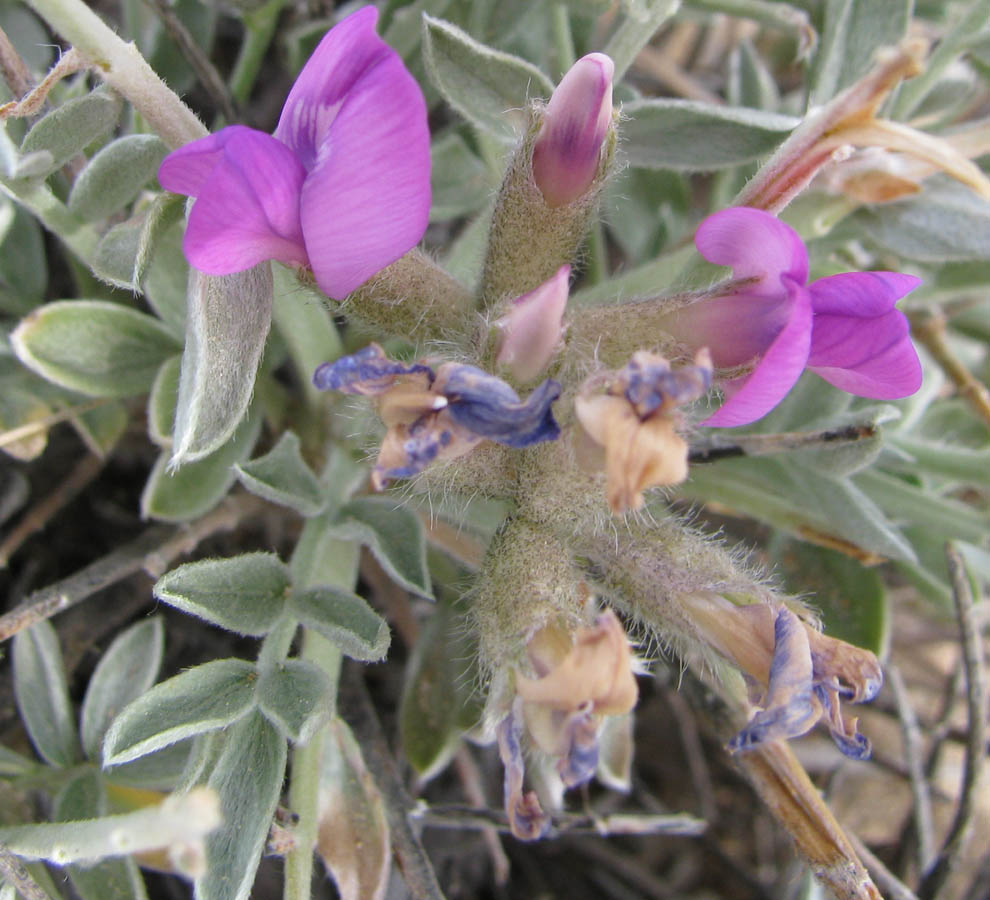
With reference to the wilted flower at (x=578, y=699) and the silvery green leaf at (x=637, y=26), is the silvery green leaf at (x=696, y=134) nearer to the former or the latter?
the silvery green leaf at (x=637, y=26)

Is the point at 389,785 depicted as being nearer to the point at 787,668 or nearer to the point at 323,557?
the point at 323,557

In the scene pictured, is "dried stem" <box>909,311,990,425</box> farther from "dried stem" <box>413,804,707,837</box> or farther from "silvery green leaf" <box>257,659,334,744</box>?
"silvery green leaf" <box>257,659,334,744</box>

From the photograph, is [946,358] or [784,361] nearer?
[784,361]

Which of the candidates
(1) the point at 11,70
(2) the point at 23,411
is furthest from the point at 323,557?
(1) the point at 11,70

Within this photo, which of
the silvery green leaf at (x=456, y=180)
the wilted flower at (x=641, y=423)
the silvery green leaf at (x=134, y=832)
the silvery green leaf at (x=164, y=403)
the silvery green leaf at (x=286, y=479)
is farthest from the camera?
the silvery green leaf at (x=456, y=180)

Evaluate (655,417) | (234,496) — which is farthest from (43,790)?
(655,417)

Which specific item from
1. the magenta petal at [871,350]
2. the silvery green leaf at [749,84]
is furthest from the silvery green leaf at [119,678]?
the silvery green leaf at [749,84]

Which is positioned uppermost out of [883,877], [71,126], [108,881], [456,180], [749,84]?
[71,126]

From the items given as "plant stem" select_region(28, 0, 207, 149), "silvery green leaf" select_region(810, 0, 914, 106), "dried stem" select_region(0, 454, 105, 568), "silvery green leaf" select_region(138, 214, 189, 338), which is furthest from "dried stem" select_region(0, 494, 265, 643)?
"silvery green leaf" select_region(810, 0, 914, 106)
